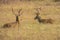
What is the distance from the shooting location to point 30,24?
3.59 metres

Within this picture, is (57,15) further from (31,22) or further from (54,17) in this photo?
(31,22)

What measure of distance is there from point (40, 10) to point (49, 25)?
68cm

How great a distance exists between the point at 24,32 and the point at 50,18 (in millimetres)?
678

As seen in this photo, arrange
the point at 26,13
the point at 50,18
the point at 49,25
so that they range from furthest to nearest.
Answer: the point at 26,13
the point at 50,18
the point at 49,25

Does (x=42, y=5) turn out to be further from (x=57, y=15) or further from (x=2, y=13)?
(x=2, y=13)

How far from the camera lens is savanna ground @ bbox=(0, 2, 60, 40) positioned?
10.5 feet

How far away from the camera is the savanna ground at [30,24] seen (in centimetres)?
319

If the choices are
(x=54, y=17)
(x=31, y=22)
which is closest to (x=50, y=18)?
(x=54, y=17)

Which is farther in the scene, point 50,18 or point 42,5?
point 42,5

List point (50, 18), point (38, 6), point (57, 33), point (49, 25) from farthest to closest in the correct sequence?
1. point (38, 6)
2. point (50, 18)
3. point (49, 25)
4. point (57, 33)

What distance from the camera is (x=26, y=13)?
13.4 ft

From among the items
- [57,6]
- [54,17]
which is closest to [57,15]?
[54,17]

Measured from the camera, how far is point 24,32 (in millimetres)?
3312

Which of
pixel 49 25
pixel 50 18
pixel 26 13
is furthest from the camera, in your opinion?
pixel 26 13
